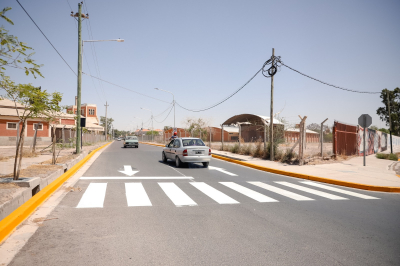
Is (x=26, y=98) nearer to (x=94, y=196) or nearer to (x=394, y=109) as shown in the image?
(x=94, y=196)

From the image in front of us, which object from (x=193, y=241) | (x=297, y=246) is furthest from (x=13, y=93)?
(x=297, y=246)

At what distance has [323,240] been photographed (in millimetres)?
4504

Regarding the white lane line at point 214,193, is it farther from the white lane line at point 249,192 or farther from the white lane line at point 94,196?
the white lane line at point 94,196

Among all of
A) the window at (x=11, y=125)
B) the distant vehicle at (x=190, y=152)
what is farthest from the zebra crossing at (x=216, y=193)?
the window at (x=11, y=125)

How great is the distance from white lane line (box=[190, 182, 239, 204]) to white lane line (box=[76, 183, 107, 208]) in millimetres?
2767

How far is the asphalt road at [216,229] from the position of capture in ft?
12.5

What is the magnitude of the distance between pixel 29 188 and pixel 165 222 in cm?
366

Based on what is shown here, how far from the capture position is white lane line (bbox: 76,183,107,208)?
21.6ft

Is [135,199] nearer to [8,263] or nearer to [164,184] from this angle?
[164,184]

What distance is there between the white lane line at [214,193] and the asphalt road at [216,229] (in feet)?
0.09

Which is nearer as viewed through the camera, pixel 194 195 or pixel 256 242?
pixel 256 242

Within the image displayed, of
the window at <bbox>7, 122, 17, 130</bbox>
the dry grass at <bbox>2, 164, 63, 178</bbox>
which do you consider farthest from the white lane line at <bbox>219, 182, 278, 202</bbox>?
the window at <bbox>7, 122, 17, 130</bbox>

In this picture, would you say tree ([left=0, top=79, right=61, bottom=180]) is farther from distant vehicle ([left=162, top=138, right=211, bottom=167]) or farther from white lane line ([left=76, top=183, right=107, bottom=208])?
distant vehicle ([left=162, top=138, right=211, bottom=167])

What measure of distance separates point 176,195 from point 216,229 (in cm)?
295
